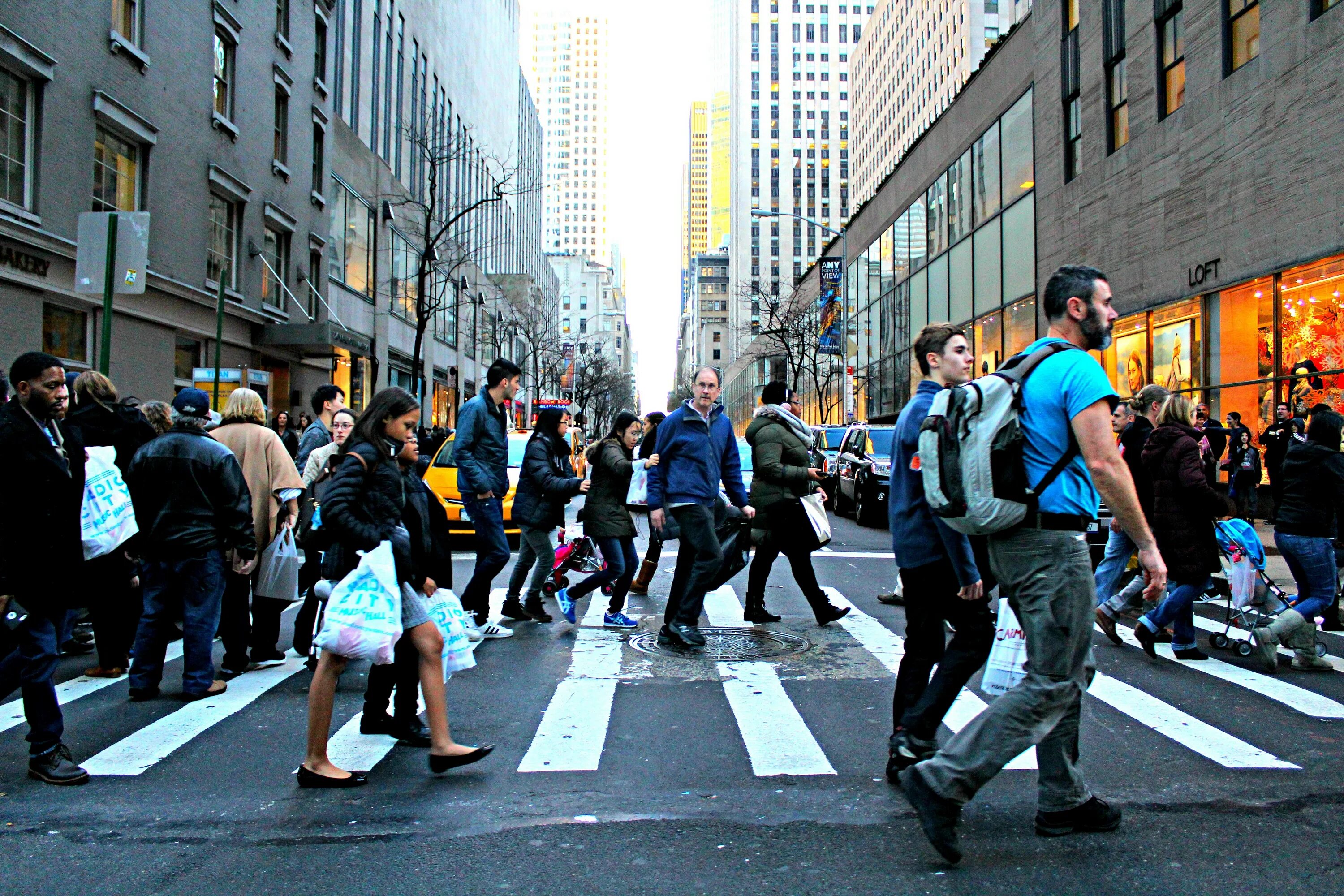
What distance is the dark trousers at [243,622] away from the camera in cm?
668

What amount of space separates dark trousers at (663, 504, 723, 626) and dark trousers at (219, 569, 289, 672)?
109 inches

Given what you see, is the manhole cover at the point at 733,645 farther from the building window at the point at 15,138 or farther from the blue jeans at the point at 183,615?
the building window at the point at 15,138

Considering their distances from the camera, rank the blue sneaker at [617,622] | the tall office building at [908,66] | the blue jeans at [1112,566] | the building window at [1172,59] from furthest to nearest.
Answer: the tall office building at [908,66] → the building window at [1172,59] → the blue sneaker at [617,622] → the blue jeans at [1112,566]

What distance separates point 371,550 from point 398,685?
1.06m

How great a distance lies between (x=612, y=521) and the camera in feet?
28.0

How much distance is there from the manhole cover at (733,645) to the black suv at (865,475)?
8.38 meters

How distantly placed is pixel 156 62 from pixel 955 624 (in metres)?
21.9

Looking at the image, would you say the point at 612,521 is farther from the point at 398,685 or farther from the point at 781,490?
the point at 398,685

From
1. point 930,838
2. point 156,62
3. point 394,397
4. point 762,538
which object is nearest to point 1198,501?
point 762,538

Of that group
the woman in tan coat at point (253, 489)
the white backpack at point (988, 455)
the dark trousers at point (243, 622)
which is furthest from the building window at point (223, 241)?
the white backpack at point (988, 455)

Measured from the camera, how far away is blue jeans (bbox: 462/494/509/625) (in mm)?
7949

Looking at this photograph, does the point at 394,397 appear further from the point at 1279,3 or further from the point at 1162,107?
the point at 1162,107

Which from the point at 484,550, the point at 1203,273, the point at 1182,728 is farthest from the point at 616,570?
the point at 1203,273

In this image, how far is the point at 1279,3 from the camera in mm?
16297
